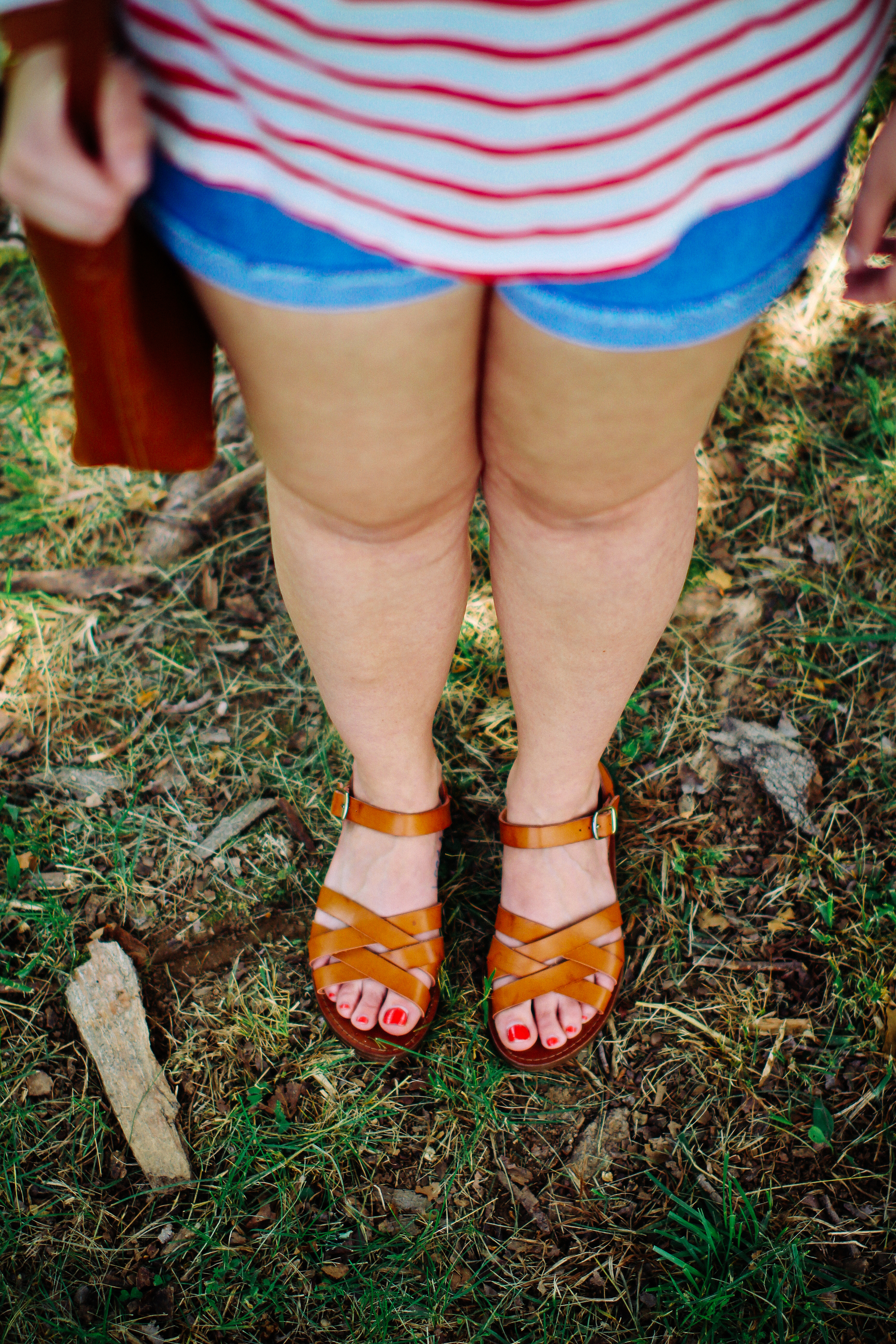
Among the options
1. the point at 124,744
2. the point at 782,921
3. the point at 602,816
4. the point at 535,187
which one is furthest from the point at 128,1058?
the point at 535,187

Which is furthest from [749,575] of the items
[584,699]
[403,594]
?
[403,594]

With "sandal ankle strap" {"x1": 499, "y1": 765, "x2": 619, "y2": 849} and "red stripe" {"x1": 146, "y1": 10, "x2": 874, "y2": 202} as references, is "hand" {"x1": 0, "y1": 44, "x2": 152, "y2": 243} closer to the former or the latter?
"red stripe" {"x1": 146, "y1": 10, "x2": 874, "y2": 202}

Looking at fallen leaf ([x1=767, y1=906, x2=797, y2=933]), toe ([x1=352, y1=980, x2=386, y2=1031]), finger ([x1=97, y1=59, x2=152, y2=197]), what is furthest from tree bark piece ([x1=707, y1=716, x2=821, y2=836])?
finger ([x1=97, y1=59, x2=152, y2=197])

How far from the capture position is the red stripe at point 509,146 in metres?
0.54

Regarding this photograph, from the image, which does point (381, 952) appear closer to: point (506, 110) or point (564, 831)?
point (564, 831)

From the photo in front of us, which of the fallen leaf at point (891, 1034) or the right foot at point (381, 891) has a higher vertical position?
the right foot at point (381, 891)

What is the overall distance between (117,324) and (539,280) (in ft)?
1.15

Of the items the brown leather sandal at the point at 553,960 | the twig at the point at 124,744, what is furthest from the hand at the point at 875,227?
the twig at the point at 124,744

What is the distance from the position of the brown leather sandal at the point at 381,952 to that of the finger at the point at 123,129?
0.96 meters

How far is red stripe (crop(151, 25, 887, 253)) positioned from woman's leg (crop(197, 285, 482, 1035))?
0.25 feet

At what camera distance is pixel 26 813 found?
A: 1555 millimetres

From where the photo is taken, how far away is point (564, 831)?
1304 millimetres

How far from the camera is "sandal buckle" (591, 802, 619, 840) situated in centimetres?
133

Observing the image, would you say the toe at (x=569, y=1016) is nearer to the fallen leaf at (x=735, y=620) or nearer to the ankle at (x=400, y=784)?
the ankle at (x=400, y=784)
